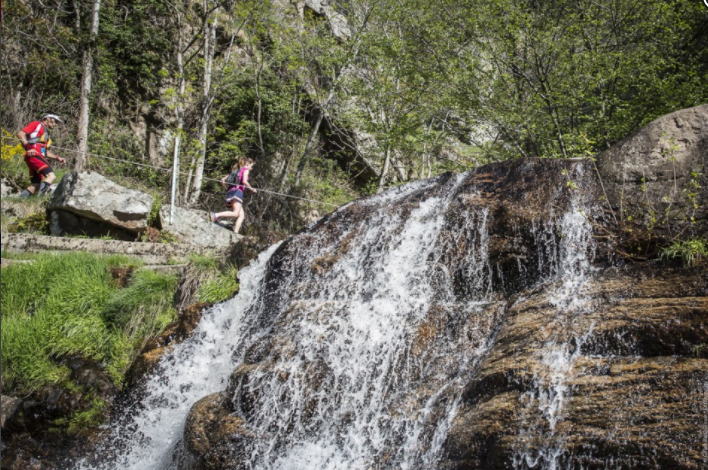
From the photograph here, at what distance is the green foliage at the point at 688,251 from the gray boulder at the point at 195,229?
23.7ft

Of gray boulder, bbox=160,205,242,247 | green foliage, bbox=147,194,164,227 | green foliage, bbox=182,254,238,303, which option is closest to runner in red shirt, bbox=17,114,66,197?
green foliage, bbox=147,194,164,227

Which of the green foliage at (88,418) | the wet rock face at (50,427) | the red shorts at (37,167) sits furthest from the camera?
the red shorts at (37,167)

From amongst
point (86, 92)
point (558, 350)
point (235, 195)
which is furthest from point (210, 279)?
point (86, 92)

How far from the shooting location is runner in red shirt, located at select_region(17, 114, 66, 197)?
9.98m

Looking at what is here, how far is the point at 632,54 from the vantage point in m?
11.4

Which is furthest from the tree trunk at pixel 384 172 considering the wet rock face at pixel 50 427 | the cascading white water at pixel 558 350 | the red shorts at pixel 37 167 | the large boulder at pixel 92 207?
the wet rock face at pixel 50 427

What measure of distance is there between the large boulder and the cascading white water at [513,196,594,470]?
7000mm

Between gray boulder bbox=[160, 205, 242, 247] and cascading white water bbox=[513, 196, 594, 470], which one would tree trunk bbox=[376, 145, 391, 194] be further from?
Result: cascading white water bbox=[513, 196, 594, 470]

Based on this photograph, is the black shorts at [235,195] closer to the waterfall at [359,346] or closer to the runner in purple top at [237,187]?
the runner in purple top at [237,187]

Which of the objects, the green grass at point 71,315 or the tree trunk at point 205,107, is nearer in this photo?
the green grass at point 71,315

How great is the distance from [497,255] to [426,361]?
5.52 ft

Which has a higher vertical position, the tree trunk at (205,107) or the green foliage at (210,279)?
the tree trunk at (205,107)

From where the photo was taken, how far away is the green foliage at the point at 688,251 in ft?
16.9

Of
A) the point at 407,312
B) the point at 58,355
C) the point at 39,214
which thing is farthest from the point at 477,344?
the point at 39,214
